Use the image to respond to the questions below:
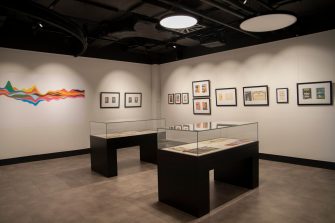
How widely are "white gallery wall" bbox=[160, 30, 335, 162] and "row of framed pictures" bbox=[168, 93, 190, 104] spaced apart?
884 mm

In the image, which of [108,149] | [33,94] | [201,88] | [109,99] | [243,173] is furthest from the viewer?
[109,99]

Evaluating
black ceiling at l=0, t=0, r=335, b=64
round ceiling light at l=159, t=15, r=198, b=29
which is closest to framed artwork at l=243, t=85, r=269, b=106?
black ceiling at l=0, t=0, r=335, b=64

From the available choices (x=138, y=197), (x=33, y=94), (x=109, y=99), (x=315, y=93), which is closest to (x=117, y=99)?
(x=109, y=99)

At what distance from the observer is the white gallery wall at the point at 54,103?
5953 millimetres

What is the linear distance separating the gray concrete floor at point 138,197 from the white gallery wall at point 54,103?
107 cm

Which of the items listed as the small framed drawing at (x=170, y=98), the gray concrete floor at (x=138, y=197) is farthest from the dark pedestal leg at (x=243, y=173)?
the small framed drawing at (x=170, y=98)

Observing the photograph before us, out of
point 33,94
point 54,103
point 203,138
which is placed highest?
point 33,94

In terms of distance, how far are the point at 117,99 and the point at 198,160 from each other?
18.0ft

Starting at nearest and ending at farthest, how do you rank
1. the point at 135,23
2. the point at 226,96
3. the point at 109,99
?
the point at 135,23, the point at 226,96, the point at 109,99

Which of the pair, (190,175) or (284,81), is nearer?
(190,175)

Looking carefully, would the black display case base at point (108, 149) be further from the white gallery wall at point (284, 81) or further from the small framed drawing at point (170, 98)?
the small framed drawing at point (170, 98)

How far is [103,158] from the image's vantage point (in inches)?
195

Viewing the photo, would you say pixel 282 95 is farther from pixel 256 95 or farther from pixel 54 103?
pixel 54 103

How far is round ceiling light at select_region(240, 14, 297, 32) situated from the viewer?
3563 mm
